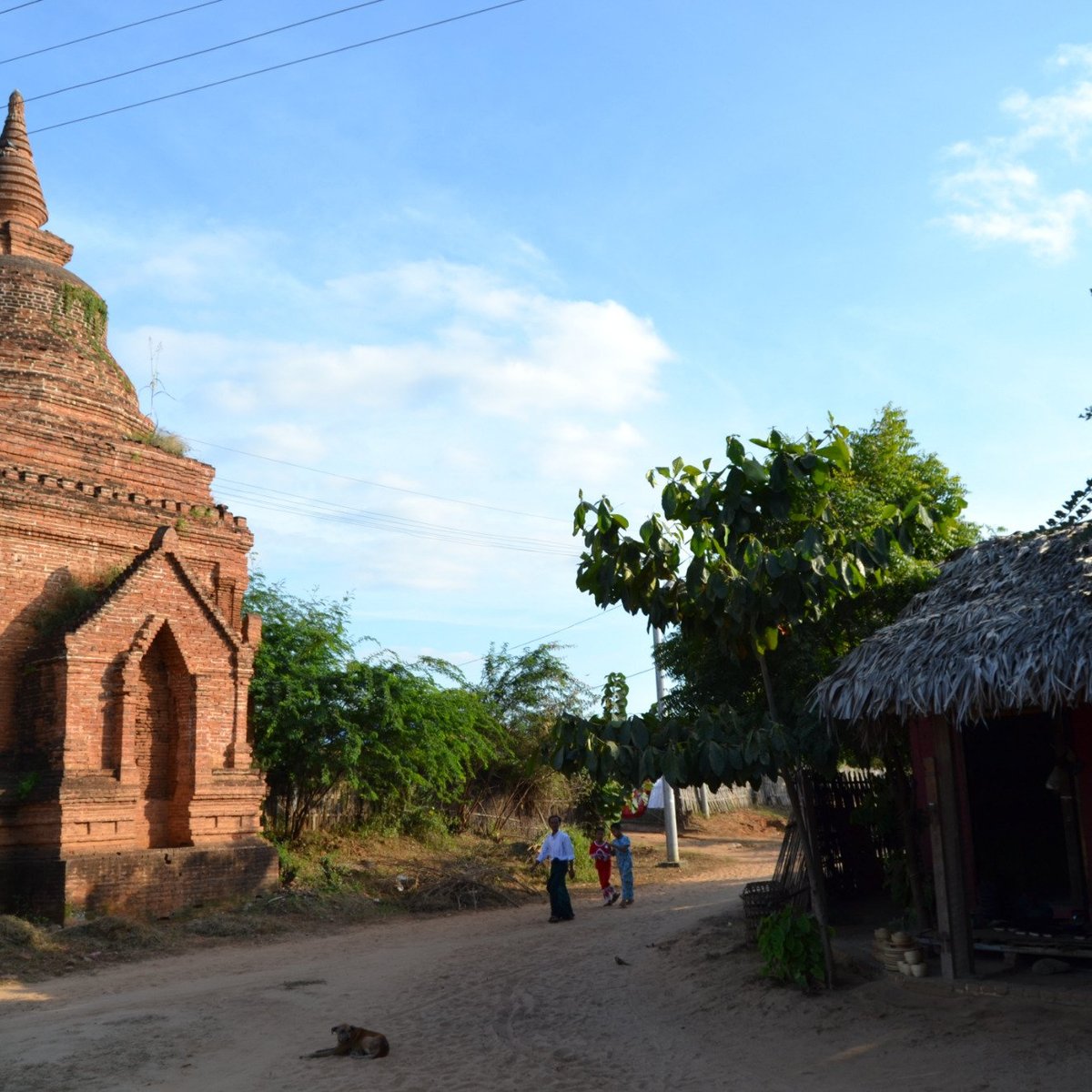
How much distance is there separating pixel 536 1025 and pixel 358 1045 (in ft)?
5.55

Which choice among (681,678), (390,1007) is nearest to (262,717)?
(681,678)

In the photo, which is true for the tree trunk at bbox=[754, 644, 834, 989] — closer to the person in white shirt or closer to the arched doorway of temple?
the person in white shirt

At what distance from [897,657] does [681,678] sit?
22.9ft

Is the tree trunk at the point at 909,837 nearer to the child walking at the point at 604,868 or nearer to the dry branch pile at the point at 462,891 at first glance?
the child walking at the point at 604,868

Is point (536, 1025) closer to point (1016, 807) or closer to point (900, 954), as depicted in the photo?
point (900, 954)

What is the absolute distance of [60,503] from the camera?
15289 mm

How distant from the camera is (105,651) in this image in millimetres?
14812

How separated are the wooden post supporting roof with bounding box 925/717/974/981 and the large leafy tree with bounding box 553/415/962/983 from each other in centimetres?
86

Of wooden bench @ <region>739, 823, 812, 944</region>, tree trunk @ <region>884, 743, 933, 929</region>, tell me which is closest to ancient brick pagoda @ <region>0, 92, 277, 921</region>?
wooden bench @ <region>739, 823, 812, 944</region>

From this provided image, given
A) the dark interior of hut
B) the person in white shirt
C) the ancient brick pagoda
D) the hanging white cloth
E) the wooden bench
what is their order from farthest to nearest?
the hanging white cloth, the person in white shirt, the ancient brick pagoda, the wooden bench, the dark interior of hut

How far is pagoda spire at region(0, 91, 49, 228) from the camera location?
18.9 metres

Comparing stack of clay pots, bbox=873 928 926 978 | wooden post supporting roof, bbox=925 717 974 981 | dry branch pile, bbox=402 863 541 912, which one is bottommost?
dry branch pile, bbox=402 863 541 912

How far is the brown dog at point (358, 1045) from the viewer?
781 cm

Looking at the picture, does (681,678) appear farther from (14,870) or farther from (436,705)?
(14,870)
